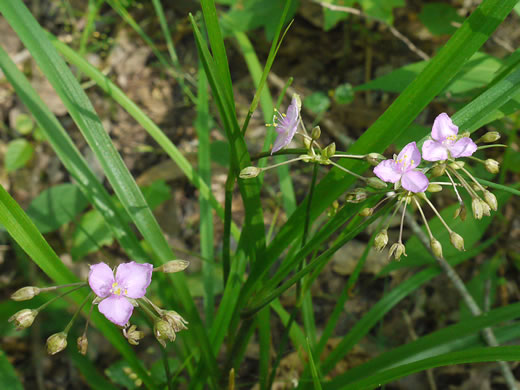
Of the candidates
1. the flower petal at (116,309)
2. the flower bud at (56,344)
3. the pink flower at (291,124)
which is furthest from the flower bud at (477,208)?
the flower bud at (56,344)

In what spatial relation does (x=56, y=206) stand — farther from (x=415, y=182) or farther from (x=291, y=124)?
(x=415, y=182)

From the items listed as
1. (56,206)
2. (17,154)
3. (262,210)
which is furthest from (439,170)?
(17,154)

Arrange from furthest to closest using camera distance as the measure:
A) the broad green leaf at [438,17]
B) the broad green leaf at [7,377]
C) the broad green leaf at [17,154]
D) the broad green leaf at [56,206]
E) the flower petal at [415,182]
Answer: the broad green leaf at [17,154], the broad green leaf at [438,17], the broad green leaf at [56,206], the broad green leaf at [7,377], the flower petal at [415,182]

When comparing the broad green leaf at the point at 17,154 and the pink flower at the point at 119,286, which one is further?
the broad green leaf at the point at 17,154

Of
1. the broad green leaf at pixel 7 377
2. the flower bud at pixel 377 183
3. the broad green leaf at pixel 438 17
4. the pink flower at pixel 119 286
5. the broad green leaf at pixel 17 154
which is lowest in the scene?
the broad green leaf at pixel 17 154

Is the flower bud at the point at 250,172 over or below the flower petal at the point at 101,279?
over

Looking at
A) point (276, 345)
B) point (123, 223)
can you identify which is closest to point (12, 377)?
point (123, 223)

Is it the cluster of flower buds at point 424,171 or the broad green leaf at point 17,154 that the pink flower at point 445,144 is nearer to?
the cluster of flower buds at point 424,171
